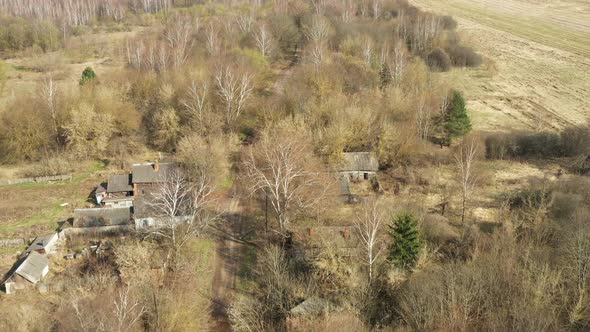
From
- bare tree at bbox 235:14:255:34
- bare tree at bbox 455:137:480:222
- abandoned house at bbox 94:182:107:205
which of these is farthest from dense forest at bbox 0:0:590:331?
abandoned house at bbox 94:182:107:205

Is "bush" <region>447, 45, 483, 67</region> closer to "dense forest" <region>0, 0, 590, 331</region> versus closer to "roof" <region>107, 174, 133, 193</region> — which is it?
"dense forest" <region>0, 0, 590, 331</region>

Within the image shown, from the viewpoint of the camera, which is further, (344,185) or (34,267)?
(344,185)

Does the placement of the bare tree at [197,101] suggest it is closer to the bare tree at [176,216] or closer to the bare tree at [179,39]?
the bare tree at [179,39]

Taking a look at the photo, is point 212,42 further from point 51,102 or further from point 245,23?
point 51,102

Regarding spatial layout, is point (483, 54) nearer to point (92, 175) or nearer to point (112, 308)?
point (92, 175)

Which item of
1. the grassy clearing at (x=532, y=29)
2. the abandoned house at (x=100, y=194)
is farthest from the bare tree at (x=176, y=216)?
the grassy clearing at (x=532, y=29)

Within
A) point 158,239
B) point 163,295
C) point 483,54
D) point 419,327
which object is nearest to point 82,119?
point 158,239

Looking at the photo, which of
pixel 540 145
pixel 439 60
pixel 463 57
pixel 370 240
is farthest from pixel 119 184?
pixel 463 57
